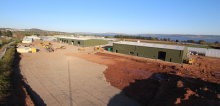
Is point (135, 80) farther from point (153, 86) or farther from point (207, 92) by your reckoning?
point (207, 92)

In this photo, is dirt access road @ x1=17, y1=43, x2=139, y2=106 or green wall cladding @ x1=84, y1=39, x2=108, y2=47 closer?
dirt access road @ x1=17, y1=43, x2=139, y2=106

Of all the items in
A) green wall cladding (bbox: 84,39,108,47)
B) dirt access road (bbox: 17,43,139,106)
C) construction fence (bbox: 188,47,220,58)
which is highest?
green wall cladding (bbox: 84,39,108,47)

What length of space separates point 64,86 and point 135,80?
8.04 meters

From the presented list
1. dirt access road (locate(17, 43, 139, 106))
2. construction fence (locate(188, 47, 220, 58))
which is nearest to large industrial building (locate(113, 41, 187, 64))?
construction fence (locate(188, 47, 220, 58))

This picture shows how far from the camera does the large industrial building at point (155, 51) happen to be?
21173 mm

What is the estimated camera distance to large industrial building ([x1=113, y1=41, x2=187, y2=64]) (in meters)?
21.2

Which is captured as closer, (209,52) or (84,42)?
(209,52)

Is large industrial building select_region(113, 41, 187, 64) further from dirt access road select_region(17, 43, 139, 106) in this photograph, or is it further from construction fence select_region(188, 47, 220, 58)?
dirt access road select_region(17, 43, 139, 106)

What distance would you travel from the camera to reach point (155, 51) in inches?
936

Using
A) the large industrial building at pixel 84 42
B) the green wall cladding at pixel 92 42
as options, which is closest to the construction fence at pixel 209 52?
the green wall cladding at pixel 92 42

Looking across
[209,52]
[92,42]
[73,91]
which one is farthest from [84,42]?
[209,52]

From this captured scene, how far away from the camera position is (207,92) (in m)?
7.76

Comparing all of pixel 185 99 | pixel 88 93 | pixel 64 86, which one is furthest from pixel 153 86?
pixel 64 86

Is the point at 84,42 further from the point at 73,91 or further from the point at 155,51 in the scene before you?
the point at 73,91
